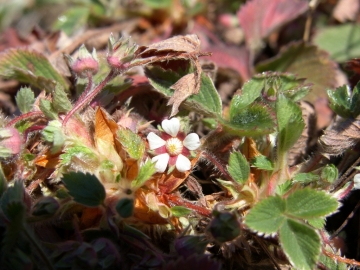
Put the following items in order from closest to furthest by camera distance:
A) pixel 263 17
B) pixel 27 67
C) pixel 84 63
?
pixel 84 63 < pixel 27 67 < pixel 263 17

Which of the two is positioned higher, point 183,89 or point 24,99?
point 183,89

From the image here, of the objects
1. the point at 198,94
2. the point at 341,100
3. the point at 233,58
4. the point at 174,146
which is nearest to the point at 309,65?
the point at 233,58

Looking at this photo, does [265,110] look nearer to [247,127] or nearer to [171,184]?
[247,127]

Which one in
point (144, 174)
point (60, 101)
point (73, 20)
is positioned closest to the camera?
point (144, 174)

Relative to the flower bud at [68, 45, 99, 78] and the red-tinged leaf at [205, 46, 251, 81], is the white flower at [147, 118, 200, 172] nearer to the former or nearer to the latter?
the flower bud at [68, 45, 99, 78]

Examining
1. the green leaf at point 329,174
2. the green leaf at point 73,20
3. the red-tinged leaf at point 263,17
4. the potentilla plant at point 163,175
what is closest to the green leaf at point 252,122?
the potentilla plant at point 163,175

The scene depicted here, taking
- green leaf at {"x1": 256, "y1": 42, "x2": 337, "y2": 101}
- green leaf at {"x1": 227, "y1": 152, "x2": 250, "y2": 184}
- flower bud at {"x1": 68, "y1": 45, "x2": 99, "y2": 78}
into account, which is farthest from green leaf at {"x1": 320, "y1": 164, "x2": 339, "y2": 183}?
flower bud at {"x1": 68, "y1": 45, "x2": 99, "y2": 78}

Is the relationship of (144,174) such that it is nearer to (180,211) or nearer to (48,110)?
(180,211)
